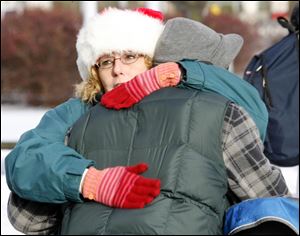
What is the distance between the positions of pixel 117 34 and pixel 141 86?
0.44m

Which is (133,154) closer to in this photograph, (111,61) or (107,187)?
(107,187)

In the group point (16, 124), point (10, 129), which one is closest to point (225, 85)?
point (10, 129)

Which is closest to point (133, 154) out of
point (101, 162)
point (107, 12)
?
point (101, 162)

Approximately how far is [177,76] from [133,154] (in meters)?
0.30

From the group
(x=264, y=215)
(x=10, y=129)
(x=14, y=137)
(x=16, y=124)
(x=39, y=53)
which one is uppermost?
(x=264, y=215)

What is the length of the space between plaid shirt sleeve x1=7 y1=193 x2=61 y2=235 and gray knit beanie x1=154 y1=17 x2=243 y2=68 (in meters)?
0.63

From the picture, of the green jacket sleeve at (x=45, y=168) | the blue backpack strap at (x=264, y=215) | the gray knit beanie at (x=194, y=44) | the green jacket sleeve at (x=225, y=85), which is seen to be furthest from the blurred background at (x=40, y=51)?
the blue backpack strap at (x=264, y=215)

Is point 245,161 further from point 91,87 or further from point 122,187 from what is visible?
point 91,87

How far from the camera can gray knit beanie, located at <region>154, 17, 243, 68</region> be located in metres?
2.19

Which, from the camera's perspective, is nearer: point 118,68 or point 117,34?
point 118,68

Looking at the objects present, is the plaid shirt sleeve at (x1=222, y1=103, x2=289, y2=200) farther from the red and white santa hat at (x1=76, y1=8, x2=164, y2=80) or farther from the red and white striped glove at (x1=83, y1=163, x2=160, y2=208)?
the red and white santa hat at (x1=76, y1=8, x2=164, y2=80)

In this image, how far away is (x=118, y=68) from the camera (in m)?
2.28

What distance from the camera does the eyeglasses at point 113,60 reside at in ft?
7.63

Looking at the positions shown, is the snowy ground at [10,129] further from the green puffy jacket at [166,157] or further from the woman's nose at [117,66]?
the green puffy jacket at [166,157]
